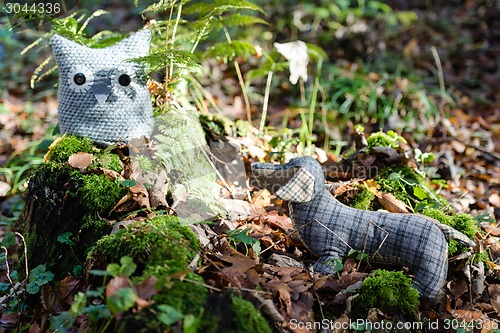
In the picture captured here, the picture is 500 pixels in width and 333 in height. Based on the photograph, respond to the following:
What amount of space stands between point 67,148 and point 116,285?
4.98ft

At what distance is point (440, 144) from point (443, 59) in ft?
9.37

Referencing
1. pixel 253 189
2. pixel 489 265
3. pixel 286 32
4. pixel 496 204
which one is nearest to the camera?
pixel 489 265

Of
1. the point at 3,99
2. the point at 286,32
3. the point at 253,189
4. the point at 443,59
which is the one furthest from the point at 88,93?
the point at 443,59

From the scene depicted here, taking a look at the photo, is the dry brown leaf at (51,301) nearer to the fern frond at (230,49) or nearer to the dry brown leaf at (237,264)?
the dry brown leaf at (237,264)

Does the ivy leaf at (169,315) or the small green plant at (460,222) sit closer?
the ivy leaf at (169,315)

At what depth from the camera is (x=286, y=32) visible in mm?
7824

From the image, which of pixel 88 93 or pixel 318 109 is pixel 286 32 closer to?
pixel 318 109

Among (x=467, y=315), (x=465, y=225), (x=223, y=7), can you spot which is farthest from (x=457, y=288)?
(x=223, y=7)

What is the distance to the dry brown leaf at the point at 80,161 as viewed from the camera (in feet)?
9.57

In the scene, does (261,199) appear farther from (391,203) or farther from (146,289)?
(146,289)

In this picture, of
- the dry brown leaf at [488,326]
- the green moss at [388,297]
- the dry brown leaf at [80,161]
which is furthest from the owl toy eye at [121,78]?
the dry brown leaf at [488,326]

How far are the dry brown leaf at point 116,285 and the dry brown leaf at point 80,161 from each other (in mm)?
1281

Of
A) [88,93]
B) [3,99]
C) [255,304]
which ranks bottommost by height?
[3,99]

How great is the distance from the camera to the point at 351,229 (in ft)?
8.14
